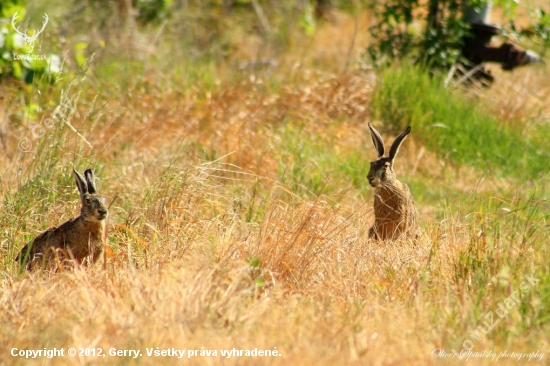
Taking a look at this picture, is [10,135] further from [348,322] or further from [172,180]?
[348,322]

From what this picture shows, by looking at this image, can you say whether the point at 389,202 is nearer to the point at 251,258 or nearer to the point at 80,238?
the point at 251,258

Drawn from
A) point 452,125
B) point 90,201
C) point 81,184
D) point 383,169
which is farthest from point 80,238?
point 452,125

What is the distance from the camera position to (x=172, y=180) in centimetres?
582

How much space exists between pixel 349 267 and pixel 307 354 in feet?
4.32

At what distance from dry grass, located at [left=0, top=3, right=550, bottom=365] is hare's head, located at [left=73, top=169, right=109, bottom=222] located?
0.93ft

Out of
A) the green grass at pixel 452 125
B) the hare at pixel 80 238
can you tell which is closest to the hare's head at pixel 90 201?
the hare at pixel 80 238

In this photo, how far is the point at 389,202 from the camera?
6023 millimetres

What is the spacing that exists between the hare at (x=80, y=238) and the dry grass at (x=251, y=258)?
0.13 meters

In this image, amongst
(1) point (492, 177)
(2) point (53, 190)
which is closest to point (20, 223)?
(2) point (53, 190)

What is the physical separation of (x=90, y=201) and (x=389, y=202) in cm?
211

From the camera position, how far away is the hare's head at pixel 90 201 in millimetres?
4934

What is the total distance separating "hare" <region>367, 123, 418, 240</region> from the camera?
5879 millimetres

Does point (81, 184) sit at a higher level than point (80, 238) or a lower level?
higher

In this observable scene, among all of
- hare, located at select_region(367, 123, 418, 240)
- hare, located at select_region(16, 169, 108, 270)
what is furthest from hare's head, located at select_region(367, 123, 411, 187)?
hare, located at select_region(16, 169, 108, 270)
